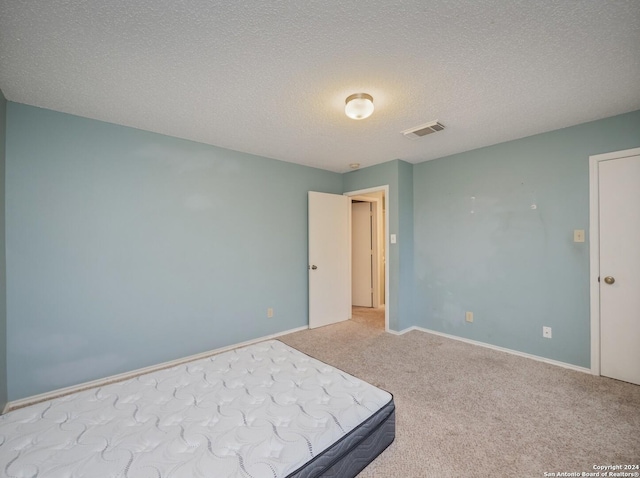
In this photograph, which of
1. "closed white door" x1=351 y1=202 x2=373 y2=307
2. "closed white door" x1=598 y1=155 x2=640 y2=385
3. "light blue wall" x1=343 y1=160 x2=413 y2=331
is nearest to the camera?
"closed white door" x1=598 y1=155 x2=640 y2=385

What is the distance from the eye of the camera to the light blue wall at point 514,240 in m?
2.73

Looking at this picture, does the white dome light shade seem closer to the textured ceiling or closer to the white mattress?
the textured ceiling

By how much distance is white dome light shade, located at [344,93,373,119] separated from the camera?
210 centimetres

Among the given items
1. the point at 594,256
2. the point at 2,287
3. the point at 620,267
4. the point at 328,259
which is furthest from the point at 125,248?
the point at 620,267

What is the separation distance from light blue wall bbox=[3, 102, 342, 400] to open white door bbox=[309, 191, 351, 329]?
55 cm

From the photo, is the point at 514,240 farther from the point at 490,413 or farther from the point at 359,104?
the point at 359,104

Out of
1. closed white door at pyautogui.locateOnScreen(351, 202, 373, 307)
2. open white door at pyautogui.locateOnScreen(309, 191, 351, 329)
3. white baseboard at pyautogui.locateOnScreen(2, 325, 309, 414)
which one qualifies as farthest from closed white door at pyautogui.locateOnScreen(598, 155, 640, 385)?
white baseboard at pyautogui.locateOnScreen(2, 325, 309, 414)

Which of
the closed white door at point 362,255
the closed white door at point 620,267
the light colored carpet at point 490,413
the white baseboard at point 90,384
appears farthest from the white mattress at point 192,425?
the closed white door at point 362,255

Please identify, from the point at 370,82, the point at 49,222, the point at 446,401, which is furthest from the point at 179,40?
the point at 446,401

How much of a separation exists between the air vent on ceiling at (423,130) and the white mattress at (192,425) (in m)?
2.36

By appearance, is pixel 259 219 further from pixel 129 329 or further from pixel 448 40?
pixel 448 40

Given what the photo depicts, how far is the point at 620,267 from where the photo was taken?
2520 mm

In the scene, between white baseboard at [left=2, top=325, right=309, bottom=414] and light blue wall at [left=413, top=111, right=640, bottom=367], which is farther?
light blue wall at [left=413, top=111, right=640, bottom=367]

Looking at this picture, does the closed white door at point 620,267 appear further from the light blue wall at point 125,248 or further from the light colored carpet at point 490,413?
the light blue wall at point 125,248
